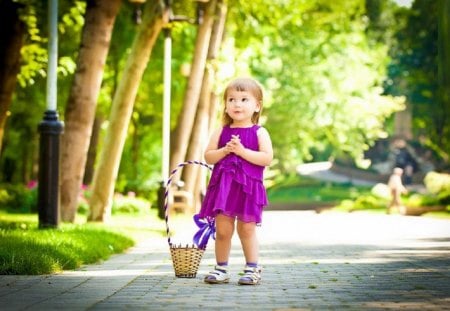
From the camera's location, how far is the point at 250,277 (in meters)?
9.37

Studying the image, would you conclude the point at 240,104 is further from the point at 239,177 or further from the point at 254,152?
the point at 239,177

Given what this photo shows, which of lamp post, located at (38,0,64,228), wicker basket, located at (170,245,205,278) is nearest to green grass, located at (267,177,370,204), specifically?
lamp post, located at (38,0,64,228)

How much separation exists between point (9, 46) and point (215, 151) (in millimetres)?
11664

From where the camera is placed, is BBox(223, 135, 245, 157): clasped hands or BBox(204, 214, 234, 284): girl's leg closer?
BBox(223, 135, 245, 157): clasped hands

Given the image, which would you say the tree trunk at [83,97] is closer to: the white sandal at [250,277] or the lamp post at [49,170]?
the lamp post at [49,170]

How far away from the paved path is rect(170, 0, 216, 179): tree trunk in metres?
13.8

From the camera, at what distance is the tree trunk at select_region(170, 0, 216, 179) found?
28.3 meters

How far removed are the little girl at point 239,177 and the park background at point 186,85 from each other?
5.58 feet

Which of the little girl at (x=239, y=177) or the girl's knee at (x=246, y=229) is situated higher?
the little girl at (x=239, y=177)

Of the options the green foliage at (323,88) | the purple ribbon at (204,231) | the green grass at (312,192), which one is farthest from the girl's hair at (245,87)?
the green grass at (312,192)

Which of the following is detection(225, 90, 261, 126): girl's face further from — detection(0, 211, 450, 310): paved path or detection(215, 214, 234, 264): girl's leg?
detection(0, 211, 450, 310): paved path

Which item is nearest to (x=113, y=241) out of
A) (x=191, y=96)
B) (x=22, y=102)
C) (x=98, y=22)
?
(x=98, y=22)

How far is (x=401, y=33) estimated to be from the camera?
2085 inches

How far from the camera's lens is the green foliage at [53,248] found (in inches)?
415
